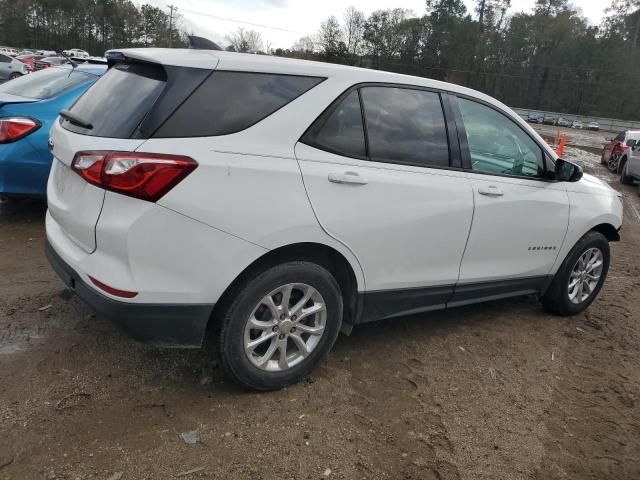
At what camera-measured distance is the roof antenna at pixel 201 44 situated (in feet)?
10.4

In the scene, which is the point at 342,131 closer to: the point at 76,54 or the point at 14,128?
the point at 14,128

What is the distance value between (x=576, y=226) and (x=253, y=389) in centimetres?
295

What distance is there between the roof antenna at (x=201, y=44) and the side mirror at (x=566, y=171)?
2665 millimetres

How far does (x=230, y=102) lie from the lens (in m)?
2.68

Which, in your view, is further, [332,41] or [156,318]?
[332,41]

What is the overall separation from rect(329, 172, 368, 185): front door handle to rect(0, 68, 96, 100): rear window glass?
160 inches

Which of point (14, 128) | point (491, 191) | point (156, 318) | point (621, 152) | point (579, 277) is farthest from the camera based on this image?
point (621, 152)

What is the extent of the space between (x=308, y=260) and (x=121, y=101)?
1287mm

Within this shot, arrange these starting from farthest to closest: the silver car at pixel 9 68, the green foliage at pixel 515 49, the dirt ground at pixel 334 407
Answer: the green foliage at pixel 515 49 → the silver car at pixel 9 68 → the dirt ground at pixel 334 407

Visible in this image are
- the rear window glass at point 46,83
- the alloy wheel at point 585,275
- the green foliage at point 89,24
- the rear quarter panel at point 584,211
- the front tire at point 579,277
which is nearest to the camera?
the rear quarter panel at point 584,211

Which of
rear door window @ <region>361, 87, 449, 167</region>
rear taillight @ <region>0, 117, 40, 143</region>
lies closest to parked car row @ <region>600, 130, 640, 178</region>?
rear door window @ <region>361, 87, 449, 167</region>

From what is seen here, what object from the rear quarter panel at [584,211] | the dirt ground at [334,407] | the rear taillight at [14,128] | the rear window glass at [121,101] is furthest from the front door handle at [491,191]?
the rear taillight at [14,128]

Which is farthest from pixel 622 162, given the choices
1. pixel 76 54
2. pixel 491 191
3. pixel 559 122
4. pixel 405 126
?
pixel 559 122

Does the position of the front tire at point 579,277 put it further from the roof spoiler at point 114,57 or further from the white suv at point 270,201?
the roof spoiler at point 114,57
